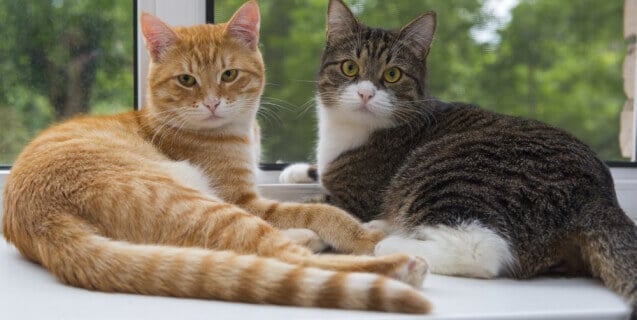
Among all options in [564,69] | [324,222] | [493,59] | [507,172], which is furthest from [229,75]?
[564,69]

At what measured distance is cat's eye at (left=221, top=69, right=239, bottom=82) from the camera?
1.86m

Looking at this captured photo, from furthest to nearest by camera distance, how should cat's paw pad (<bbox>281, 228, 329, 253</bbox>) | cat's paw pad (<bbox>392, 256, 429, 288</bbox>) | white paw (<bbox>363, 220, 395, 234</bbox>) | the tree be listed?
the tree
white paw (<bbox>363, 220, 395, 234</bbox>)
cat's paw pad (<bbox>281, 228, 329, 253</bbox>)
cat's paw pad (<bbox>392, 256, 429, 288</bbox>)

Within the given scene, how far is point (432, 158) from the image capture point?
1.80 m

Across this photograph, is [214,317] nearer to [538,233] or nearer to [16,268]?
[16,268]

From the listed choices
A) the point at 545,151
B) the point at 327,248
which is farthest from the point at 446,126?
the point at 327,248

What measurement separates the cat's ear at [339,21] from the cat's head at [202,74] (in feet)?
0.93

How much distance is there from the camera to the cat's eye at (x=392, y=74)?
2.02 meters

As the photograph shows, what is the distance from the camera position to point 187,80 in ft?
6.08

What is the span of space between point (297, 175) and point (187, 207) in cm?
87

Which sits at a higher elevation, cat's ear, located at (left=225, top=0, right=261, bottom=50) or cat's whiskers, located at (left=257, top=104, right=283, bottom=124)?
cat's ear, located at (left=225, top=0, right=261, bottom=50)

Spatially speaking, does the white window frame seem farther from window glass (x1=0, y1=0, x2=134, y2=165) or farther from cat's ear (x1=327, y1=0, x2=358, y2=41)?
cat's ear (x1=327, y1=0, x2=358, y2=41)

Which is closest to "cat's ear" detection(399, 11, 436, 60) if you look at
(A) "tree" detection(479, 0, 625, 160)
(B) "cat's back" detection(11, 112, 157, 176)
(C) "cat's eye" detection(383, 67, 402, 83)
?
(C) "cat's eye" detection(383, 67, 402, 83)

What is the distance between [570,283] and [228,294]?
81 centimetres

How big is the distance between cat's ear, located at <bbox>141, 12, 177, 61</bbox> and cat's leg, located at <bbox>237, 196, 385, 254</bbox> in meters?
0.53
